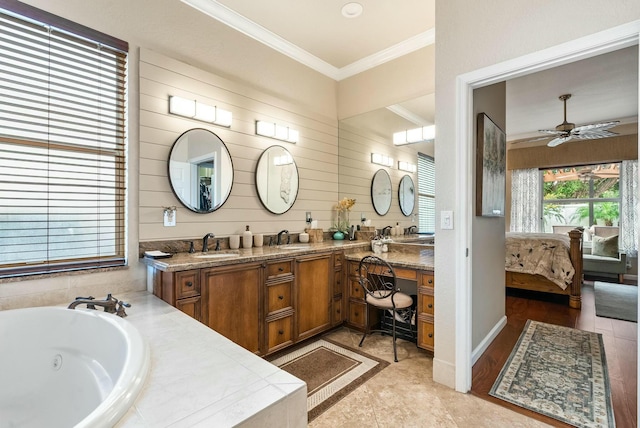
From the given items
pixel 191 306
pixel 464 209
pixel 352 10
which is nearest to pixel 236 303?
pixel 191 306

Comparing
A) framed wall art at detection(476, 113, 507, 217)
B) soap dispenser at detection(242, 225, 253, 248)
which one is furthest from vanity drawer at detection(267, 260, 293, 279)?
framed wall art at detection(476, 113, 507, 217)

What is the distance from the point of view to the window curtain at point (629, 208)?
5406 mm

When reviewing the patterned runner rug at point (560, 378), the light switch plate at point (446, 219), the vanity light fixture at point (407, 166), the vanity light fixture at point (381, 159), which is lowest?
the patterned runner rug at point (560, 378)

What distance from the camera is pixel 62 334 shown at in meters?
1.66

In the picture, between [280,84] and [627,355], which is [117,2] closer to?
[280,84]

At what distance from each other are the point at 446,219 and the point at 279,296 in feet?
4.93

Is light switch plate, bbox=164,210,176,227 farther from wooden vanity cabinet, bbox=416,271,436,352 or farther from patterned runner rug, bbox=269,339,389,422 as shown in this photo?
wooden vanity cabinet, bbox=416,271,436,352

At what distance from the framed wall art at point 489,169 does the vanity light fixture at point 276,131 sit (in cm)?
194

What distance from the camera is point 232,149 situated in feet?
9.87

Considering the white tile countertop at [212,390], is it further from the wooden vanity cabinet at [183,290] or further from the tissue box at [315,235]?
the tissue box at [315,235]

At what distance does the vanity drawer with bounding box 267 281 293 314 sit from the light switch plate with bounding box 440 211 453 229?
1378 millimetres

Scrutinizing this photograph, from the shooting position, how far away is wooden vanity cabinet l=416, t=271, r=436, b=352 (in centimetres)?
259

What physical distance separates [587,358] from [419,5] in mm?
3422

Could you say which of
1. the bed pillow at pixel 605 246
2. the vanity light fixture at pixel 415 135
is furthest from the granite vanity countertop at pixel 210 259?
the bed pillow at pixel 605 246
